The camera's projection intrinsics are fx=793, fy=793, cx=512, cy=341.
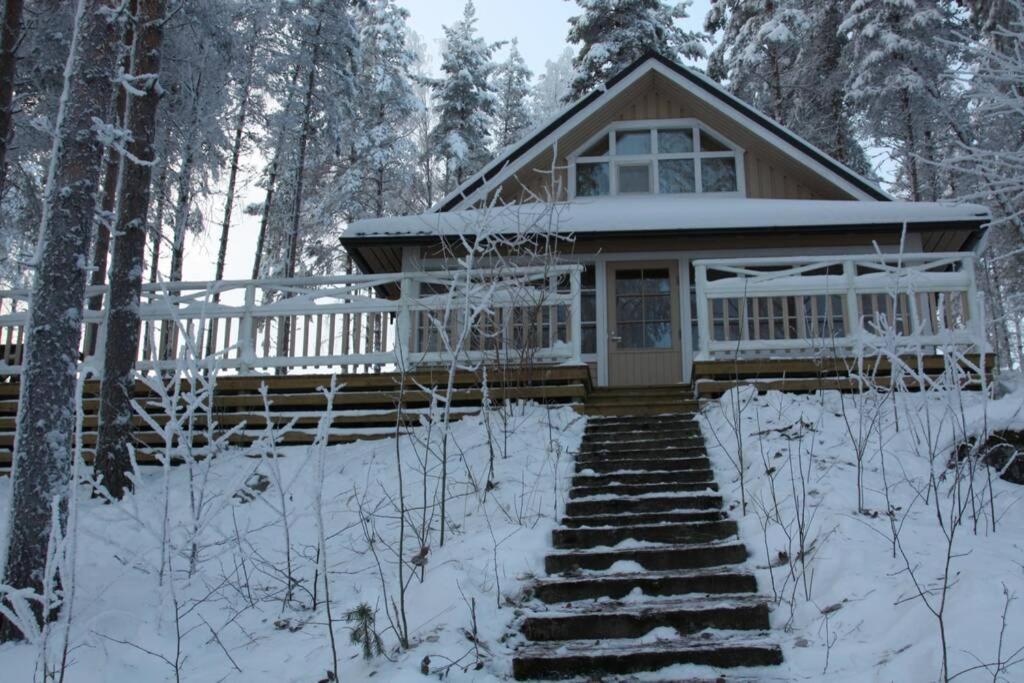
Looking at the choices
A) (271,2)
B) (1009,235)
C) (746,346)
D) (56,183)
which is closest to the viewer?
(56,183)

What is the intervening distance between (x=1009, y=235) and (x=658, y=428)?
13.6 m

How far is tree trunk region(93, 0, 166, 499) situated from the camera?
675 cm

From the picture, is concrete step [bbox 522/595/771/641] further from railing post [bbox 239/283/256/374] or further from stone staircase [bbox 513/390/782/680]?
railing post [bbox 239/283/256/374]

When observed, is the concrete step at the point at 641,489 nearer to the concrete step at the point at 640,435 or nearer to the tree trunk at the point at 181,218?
the concrete step at the point at 640,435

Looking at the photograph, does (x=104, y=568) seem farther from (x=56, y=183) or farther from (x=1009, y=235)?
(x=1009, y=235)

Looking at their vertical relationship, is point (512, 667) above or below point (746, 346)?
below

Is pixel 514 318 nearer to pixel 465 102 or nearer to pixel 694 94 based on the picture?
pixel 694 94

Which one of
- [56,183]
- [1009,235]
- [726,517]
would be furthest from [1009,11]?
[56,183]

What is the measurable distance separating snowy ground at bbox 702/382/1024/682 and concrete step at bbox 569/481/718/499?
0.72ft

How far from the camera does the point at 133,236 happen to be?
704 cm

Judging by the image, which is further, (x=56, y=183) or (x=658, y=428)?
(x=658, y=428)

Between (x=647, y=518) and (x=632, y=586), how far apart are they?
3.08 ft

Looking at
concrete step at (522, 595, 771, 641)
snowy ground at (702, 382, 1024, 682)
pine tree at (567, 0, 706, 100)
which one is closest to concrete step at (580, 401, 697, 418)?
snowy ground at (702, 382, 1024, 682)

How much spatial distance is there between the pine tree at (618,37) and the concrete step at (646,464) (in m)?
14.7
